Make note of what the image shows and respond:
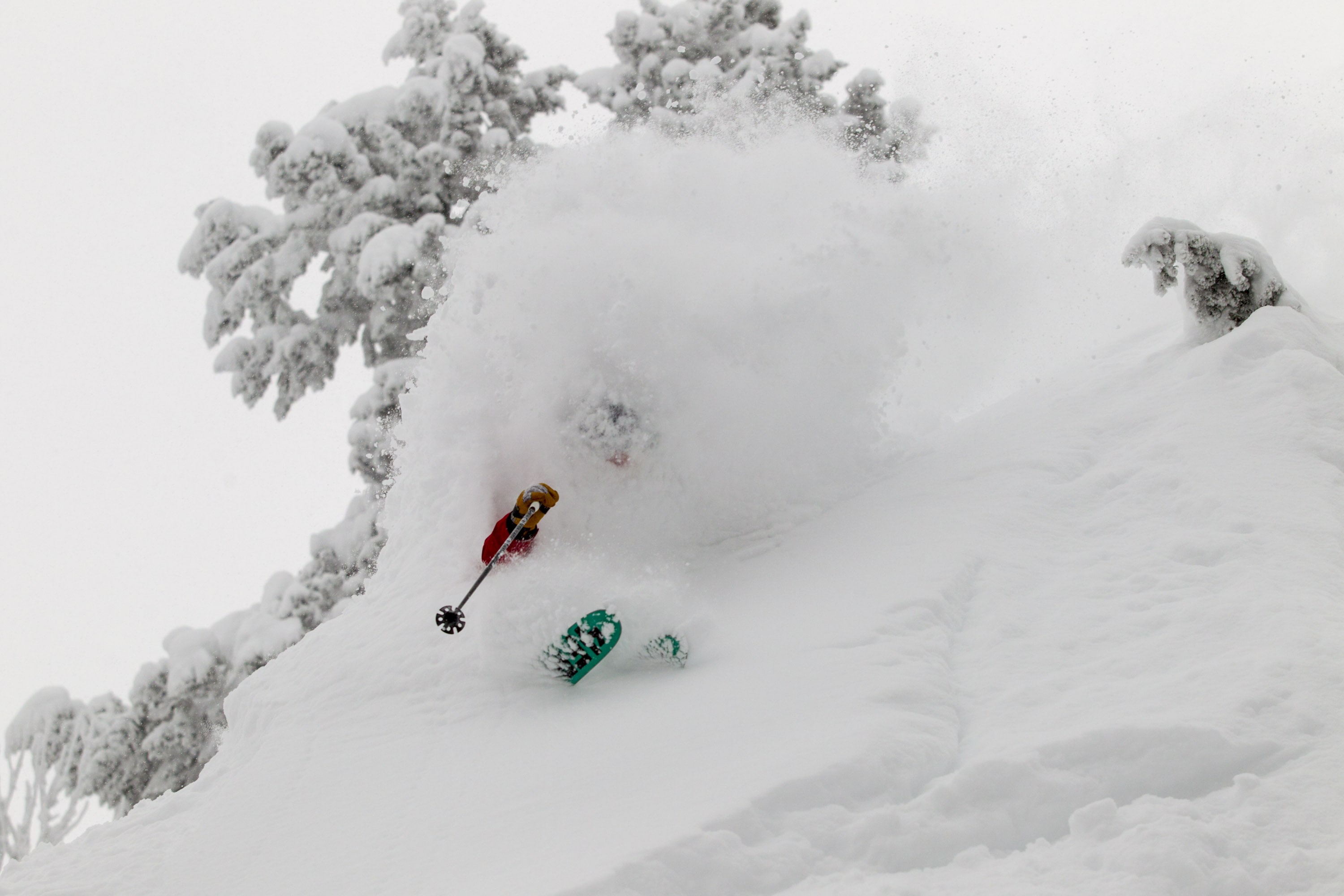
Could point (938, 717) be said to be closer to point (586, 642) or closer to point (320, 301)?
point (586, 642)

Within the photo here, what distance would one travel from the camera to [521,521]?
4969mm

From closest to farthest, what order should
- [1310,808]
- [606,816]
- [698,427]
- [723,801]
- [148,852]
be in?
[1310,808]
[723,801]
[606,816]
[148,852]
[698,427]

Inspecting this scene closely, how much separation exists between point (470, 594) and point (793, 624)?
55.3 inches

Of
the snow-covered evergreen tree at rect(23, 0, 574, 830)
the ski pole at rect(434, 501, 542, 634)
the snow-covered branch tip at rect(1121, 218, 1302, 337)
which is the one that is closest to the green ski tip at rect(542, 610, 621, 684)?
the ski pole at rect(434, 501, 542, 634)

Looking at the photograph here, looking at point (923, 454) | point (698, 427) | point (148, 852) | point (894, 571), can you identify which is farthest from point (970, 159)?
point (148, 852)

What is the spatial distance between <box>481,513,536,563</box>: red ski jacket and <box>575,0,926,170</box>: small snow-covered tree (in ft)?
30.5

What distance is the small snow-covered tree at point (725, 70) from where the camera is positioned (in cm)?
1340

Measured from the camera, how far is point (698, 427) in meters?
5.65

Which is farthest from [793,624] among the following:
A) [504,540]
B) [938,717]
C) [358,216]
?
[358,216]

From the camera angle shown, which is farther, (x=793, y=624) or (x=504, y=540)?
(x=504, y=540)

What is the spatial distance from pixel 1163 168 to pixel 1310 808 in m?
9.17

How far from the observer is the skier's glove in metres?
4.95

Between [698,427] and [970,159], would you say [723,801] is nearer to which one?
[698,427]

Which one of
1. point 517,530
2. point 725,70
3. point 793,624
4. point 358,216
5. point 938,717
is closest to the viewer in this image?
point 938,717
